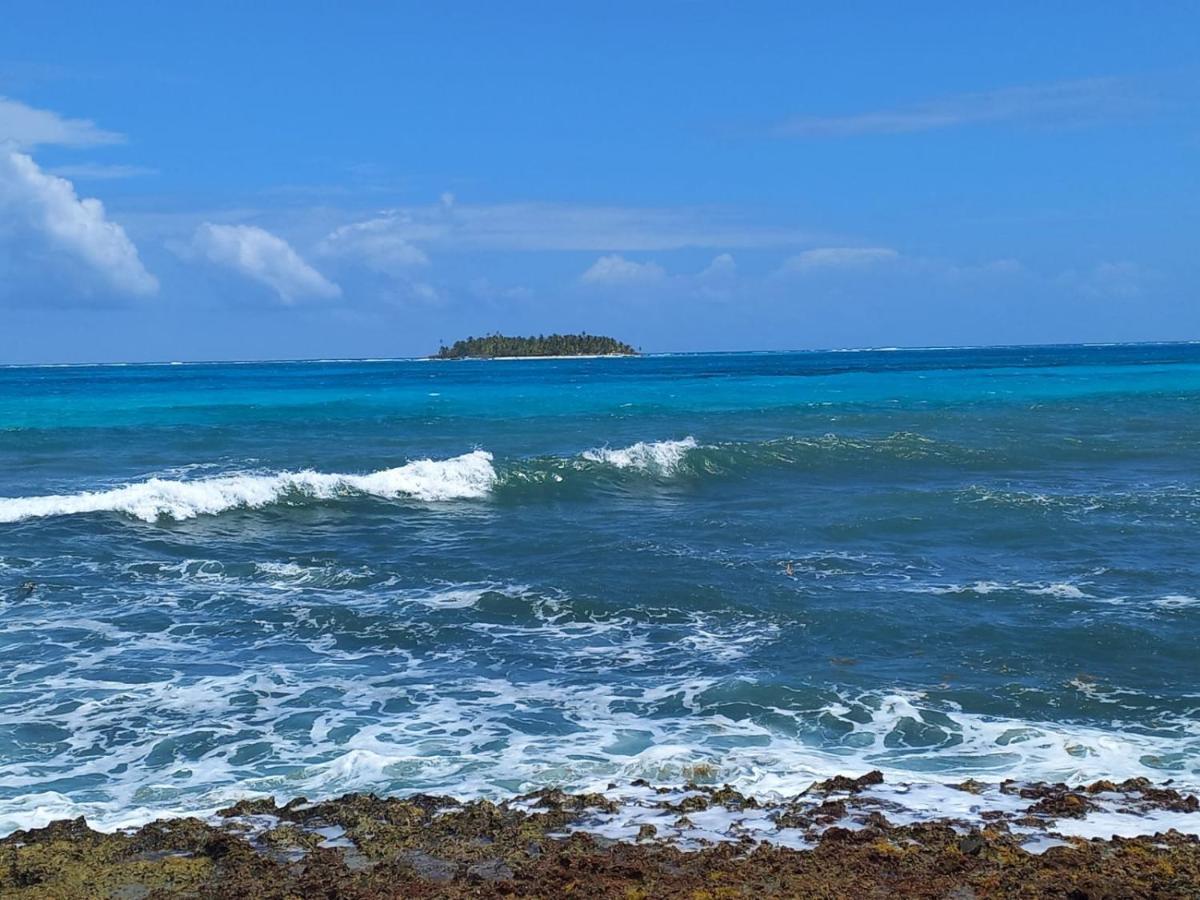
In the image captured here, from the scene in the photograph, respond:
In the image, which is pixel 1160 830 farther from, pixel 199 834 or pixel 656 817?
pixel 199 834

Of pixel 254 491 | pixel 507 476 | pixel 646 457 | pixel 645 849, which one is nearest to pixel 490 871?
pixel 645 849

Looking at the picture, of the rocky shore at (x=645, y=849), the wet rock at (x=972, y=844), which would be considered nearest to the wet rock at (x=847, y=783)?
the rocky shore at (x=645, y=849)

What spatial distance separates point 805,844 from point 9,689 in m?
6.96

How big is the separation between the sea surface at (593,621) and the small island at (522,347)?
121 meters

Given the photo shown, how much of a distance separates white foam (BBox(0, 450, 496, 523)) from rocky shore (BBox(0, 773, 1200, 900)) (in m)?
13.2

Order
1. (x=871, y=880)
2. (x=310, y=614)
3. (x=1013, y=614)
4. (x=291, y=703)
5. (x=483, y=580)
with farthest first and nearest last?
1. (x=483, y=580)
2. (x=310, y=614)
3. (x=1013, y=614)
4. (x=291, y=703)
5. (x=871, y=880)

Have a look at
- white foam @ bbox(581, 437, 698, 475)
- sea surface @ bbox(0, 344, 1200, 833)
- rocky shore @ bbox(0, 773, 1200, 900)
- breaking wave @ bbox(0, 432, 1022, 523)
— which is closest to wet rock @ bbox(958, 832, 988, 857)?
rocky shore @ bbox(0, 773, 1200, 900)

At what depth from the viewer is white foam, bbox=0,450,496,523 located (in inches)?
734

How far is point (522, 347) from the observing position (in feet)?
480

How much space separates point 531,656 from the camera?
1034 cm

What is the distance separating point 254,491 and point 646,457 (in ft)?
27.3

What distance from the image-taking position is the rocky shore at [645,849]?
17.7 ft

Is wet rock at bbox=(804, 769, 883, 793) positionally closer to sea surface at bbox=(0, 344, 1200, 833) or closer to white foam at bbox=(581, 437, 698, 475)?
sea surface at bbox=(0, 344, 1200, 833)

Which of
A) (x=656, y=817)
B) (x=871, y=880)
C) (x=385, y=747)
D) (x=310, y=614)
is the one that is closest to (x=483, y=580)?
(x=310, y=614)
